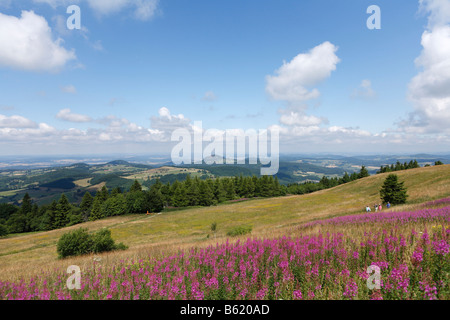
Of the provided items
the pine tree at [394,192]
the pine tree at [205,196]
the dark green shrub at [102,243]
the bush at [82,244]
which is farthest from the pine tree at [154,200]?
the pine tree at [394,192]

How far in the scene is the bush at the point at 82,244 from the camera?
53.4 ft

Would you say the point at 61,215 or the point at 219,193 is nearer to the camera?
the point at 61,215

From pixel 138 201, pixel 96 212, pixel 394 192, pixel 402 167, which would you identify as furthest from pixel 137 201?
pixel 402 167

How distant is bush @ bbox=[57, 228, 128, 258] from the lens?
641 inches

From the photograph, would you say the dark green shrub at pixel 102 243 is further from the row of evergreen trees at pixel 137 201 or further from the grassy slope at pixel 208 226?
the row of evergreen trees at pixel 137 201

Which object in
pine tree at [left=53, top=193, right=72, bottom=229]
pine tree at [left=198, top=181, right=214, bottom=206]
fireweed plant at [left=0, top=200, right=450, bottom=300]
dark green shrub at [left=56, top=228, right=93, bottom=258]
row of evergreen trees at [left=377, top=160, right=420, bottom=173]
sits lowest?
pine tree at [left=53, top=193, right=72, bottom=229]

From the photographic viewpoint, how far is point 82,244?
54.5 feet

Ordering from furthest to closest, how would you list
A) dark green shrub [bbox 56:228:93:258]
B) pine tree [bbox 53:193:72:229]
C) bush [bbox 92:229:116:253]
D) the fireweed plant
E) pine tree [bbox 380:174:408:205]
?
1. pine tree [bbox 53:193:72:229]
2. pine tree [bbox 380:174:408:205]
3. bush [bbox 92:229:116:253]
4. dark green shrub [bbox 56:228:93:258]
5. the fireweed plant

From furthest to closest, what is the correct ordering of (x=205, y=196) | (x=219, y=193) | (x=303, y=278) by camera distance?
(x=219, y=193) < (x=205, y=196) < (x=303, y=278)

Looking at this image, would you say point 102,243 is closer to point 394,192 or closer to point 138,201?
point 394,192

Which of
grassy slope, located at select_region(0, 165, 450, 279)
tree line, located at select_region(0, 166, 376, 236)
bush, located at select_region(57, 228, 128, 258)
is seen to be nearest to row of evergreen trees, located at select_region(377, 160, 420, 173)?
tree line, located at select_region(0, 166, 376, 236)

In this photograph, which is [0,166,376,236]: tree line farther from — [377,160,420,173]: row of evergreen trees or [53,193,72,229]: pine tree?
[377,160,420,173]: row of evergreen trees

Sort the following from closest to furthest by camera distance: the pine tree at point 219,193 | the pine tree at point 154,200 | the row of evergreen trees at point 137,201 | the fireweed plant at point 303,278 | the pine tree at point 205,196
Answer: the fireweed plant at point 303,278, the pine tree at point 154,200, the row of evergreen trees at point 137,201, the pine tree at point 205,196, the pine tree at point 219,193

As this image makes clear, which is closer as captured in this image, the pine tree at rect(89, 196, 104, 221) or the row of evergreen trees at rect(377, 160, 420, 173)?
the pine tree at rect(89, 196, 104, 221)
